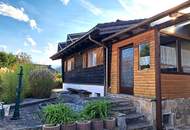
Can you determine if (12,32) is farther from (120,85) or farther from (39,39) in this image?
(120,85)

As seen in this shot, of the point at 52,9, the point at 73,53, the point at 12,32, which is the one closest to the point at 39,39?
the point at 12,32

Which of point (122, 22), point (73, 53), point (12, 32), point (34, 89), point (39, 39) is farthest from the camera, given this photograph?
point (39, 39)

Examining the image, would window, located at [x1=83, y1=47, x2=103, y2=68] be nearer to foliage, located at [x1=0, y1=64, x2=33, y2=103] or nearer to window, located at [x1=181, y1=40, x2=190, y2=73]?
foliage, located at [x1=0, y1=64, x2=33, y2=103]

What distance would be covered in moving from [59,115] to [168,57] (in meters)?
4.51

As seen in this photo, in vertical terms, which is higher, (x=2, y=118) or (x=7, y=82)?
(x=7, y=82)

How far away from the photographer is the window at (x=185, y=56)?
8.77 m

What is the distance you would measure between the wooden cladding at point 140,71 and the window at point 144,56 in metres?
0.15

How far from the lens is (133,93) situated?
28.8 feet

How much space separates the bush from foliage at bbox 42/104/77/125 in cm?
497

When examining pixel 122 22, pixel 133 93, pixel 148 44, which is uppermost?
pixel 122 22

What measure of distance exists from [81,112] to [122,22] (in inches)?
205

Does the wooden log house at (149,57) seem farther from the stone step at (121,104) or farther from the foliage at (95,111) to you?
the foliage at (95,111)

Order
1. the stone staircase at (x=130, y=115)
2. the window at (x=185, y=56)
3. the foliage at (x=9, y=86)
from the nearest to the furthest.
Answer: the stone staircase at (x=130, y=115)
the window at (x=185, y=56)
the foliage at (x=9, y=86)

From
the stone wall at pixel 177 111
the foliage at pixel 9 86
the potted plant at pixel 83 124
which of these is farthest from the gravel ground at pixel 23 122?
the stone wall at pixel 177 111
